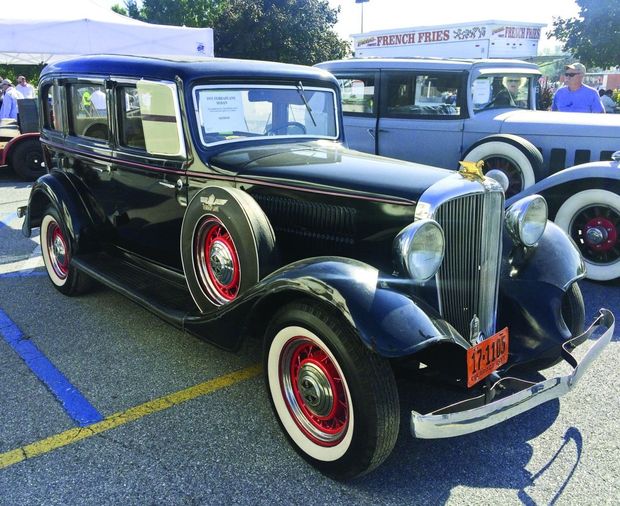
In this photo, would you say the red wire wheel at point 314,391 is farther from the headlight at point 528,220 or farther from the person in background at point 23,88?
the person in background at point 23,88

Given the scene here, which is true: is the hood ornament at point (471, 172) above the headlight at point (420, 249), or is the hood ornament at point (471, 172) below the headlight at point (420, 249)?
above

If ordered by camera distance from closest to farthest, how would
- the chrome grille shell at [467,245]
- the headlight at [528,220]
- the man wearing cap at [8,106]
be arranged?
the chrome grille shell at [467,245] → the headlight at [528,220] → the man wearing cap at [8,106]

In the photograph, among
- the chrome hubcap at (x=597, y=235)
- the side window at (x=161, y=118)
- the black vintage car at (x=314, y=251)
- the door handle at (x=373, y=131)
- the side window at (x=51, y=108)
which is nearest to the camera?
the black vintage car at (x=314, y=251)

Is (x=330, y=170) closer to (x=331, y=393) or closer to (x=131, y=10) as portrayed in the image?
(x=331, y=393)

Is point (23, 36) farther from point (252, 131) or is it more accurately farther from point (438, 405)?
point (438, 405)

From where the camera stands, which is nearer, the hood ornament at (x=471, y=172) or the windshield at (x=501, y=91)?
the hood ornament at (x=471, y=172)

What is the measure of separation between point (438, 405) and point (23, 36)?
11634 millimetres

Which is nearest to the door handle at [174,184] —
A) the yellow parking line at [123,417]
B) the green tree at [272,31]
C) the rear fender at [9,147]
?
the yellow parking line at [123,417]

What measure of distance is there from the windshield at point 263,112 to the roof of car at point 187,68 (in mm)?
82

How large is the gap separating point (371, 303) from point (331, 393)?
18.8 inches

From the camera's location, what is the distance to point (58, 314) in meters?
4.04

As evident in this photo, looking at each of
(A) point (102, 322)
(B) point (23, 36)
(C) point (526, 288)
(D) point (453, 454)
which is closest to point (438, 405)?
(D) point (453, 454)

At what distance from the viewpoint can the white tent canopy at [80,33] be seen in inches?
436

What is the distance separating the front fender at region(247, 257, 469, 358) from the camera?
2.04 m
